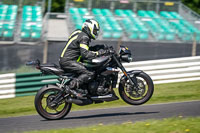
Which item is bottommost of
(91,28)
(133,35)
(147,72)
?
(147,72)

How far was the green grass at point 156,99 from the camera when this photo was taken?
8.67 metres

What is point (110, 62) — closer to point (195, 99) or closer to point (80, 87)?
point (80, 87)

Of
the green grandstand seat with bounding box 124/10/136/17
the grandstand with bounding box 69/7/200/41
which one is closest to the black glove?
the grandstand with bounding box 69/7/200/41

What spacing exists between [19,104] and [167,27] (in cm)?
1047

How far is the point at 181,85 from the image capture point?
10328 millimetres

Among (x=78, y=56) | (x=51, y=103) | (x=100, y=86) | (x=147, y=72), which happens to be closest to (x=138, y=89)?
(x=100, y=86)

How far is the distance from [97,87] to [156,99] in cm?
271

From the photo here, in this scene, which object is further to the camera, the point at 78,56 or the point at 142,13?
the point at 142,13

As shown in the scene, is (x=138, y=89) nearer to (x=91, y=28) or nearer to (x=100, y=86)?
(x=100, y=86)

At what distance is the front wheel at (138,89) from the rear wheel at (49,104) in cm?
121

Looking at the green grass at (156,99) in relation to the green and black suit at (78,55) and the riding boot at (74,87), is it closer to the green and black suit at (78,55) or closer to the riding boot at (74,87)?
the riding boot at (74,87)

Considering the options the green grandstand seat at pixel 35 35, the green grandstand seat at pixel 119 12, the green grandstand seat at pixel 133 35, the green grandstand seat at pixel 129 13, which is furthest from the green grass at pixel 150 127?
the green grandstand seat at pixel 129 13

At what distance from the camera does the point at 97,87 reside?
268 inches

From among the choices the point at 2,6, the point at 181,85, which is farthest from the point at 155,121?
the point at 2,6
